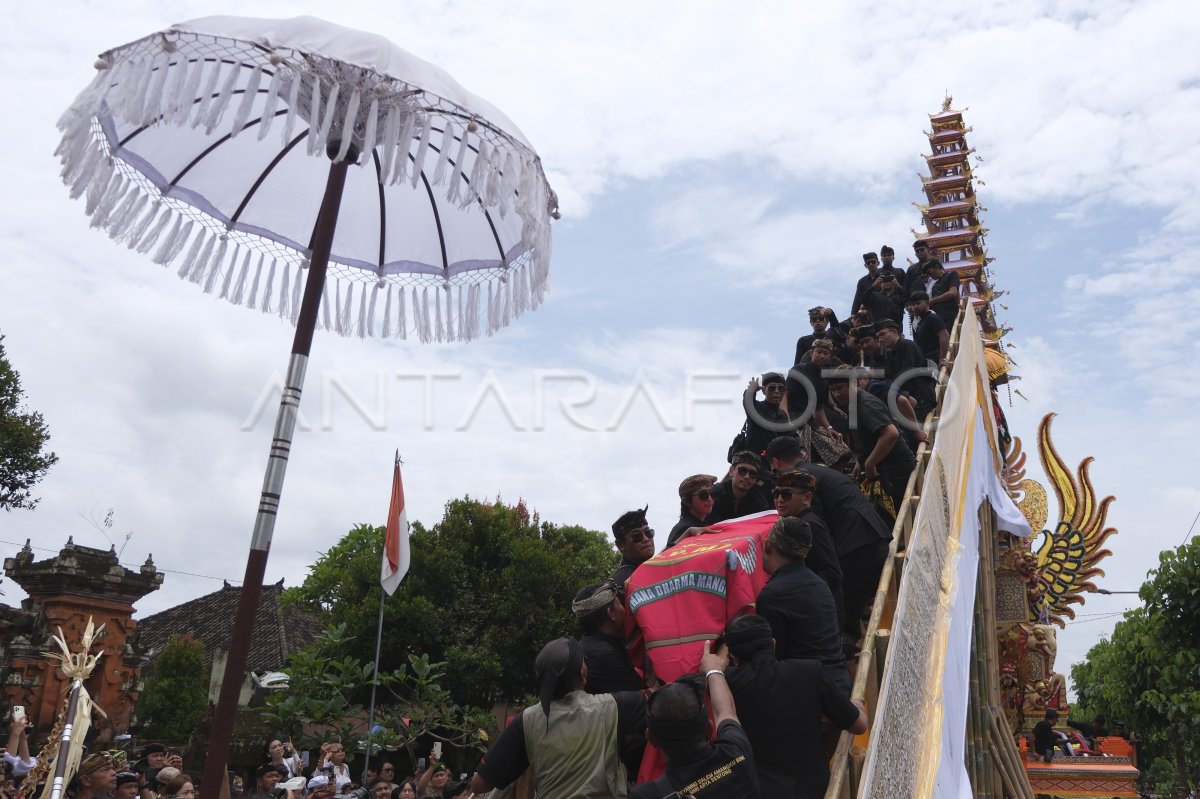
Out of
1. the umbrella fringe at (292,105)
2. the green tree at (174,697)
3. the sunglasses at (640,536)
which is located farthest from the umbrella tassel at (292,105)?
the green tree at (174,697)

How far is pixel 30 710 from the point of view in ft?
49.8

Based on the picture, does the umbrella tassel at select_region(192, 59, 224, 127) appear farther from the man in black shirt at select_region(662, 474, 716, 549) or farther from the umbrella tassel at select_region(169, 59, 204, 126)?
the man in black shirt at select_region(662, 474, 716, 549)

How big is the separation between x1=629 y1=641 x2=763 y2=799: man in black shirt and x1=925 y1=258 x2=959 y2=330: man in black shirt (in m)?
7.54

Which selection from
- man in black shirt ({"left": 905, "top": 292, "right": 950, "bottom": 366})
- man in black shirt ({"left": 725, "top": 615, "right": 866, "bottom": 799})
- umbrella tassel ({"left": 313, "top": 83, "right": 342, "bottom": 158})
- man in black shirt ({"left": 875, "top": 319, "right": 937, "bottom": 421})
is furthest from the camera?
man in black shirt ({"left": 905, "top": 292, "right": 950, "bottom": 366})

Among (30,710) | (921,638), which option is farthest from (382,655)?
(921,638)

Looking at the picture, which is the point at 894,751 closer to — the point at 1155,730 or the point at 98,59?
the point at 98,59

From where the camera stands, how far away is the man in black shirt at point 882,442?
6.38m

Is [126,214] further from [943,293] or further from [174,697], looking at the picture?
[174,697]

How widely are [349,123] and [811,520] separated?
2452 millimetres

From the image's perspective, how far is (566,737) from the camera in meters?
3.54

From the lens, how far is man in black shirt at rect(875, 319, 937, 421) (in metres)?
8.23

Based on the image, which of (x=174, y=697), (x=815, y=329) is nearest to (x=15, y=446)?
(x=174, y=697)

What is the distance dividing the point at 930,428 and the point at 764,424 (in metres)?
1.21

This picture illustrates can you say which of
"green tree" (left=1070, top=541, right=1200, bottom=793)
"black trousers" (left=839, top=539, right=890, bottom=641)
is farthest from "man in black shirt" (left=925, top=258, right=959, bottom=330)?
"green tree" (left=1070, top=541, right=1200, bottom=793)
